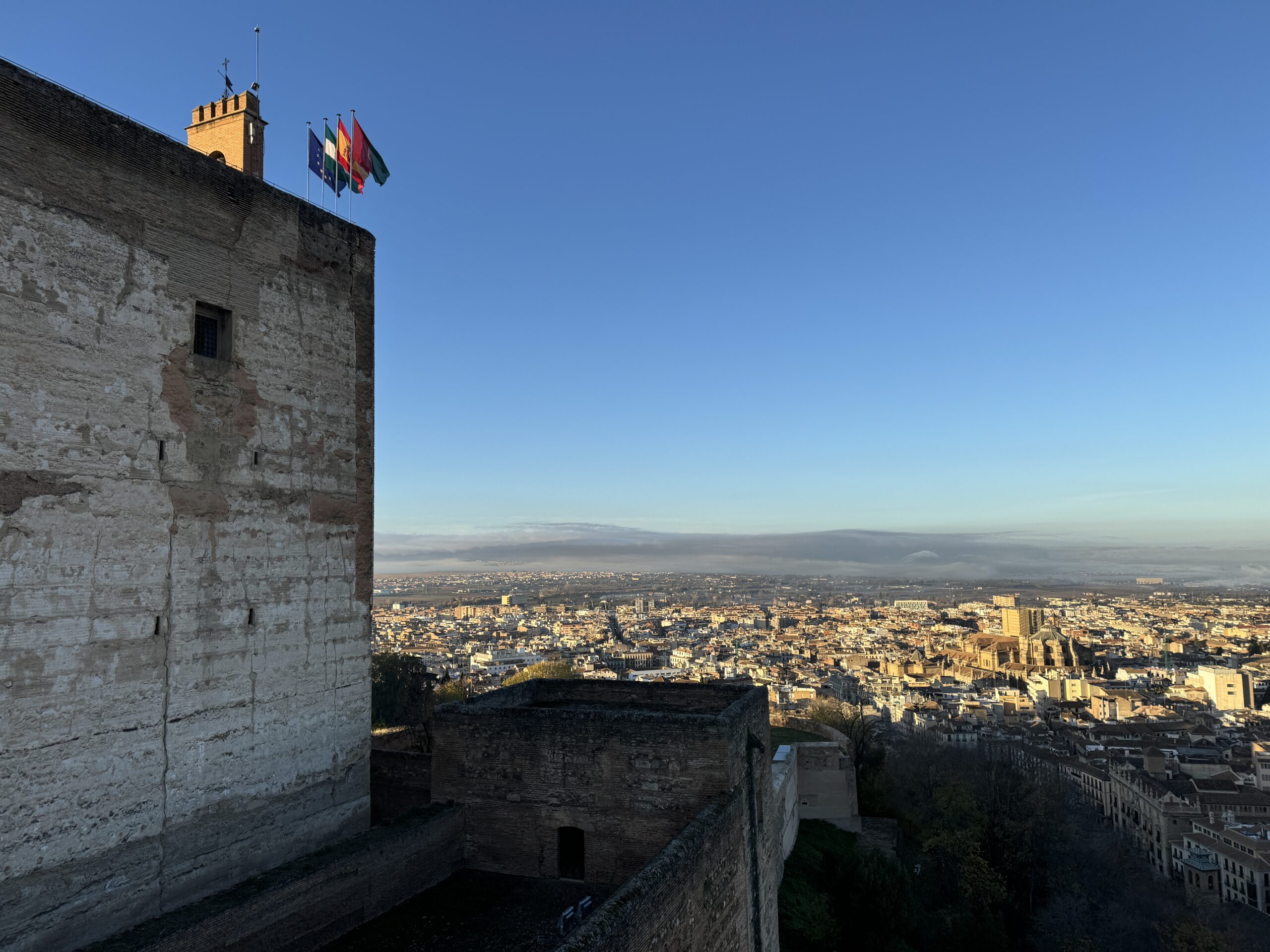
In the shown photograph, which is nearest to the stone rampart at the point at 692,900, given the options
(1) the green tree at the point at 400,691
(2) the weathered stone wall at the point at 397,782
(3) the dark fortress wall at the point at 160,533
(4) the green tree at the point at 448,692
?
(2) the weathered stone wall at the point at 397,782

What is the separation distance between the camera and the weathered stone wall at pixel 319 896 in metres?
7.38

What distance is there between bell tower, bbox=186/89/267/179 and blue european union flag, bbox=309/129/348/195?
0.71 m

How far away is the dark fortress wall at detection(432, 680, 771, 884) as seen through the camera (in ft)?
33.3

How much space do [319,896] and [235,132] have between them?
10421 millimetres

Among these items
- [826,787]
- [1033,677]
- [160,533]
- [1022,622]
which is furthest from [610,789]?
[1022,622]

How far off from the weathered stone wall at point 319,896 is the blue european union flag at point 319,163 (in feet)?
30.3

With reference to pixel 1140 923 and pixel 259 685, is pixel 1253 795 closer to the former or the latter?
pixel 1140 923

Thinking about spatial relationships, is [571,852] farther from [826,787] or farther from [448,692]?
[448,692]

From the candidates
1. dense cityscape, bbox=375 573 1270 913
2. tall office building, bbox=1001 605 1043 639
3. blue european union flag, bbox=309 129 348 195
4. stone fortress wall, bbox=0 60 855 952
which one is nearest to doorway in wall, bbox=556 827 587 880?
stone fortress wall, bbox=0 60 855 952

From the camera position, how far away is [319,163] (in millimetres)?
12359

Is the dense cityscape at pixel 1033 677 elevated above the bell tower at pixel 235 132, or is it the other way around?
the bell tower at pixel 235 132

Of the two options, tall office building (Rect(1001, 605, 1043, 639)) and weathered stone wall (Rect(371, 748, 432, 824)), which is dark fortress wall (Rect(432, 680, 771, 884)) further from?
tall office building (Rect(1001, 605, 1043, 639))

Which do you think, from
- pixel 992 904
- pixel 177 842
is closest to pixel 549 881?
pixel 177 842

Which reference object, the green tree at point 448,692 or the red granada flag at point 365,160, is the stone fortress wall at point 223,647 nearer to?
the red granada flag at point 365,160
